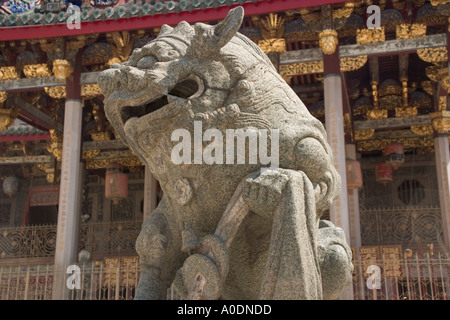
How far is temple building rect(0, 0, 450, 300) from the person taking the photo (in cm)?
746

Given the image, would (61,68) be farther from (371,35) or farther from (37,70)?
(371,35)

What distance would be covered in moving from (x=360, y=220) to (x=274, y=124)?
8.80m

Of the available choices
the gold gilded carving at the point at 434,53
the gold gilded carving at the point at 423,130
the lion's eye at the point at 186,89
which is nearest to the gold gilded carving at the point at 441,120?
the gold gilded carving at the point at 423,130

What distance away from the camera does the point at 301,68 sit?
792cm

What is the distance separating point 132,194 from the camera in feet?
45.7

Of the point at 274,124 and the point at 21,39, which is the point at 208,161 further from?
the point at 21,39

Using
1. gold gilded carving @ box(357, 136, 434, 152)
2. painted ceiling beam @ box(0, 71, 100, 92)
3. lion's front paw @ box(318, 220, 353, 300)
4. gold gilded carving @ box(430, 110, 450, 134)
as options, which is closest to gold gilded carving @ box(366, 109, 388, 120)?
gold gilded carving @ box(357, 136, 434, 152)

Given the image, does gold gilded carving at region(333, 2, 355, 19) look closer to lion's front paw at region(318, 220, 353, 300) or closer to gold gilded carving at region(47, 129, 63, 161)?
lion's front paw at region(318, 220, 353, 300)

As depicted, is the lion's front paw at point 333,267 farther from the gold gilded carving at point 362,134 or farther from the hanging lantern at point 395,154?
the hanging lantern at point 395,154

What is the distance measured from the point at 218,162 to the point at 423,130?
922cm

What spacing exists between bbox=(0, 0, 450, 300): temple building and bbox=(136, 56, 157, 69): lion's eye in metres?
4.27

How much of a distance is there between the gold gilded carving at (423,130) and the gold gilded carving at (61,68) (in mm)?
6779

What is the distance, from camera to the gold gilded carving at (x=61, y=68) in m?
8.38

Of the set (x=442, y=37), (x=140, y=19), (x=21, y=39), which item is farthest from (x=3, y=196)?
(x=442, y=37)
